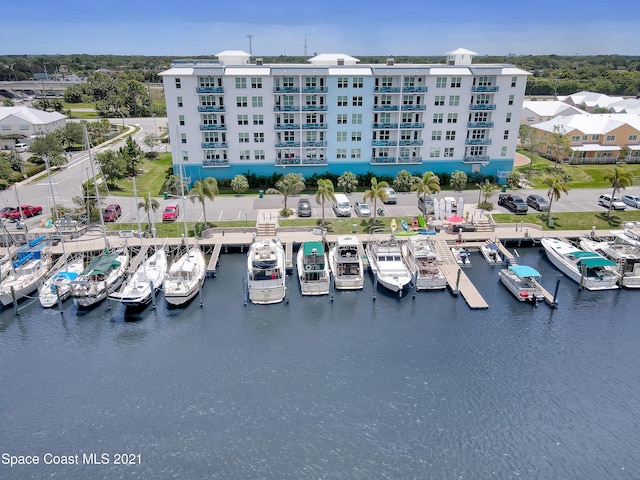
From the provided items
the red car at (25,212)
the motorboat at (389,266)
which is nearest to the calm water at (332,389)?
the motorboat at (389,266)

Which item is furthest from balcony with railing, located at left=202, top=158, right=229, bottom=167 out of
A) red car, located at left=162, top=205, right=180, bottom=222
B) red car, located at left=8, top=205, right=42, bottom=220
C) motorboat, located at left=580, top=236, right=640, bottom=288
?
motorboat, located at left=580, top=236, right=640, bottom=288

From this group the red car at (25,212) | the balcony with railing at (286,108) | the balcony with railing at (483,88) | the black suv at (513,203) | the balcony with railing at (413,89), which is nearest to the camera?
the red car at (25,212)

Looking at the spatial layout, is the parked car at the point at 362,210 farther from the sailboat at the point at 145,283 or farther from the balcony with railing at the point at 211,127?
the sailboat at the point at 145,283

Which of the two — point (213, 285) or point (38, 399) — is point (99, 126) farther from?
point (38, 399)

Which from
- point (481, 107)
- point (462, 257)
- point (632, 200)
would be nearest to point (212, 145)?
point (462, 257)

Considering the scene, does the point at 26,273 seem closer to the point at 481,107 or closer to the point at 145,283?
the point at 145,283

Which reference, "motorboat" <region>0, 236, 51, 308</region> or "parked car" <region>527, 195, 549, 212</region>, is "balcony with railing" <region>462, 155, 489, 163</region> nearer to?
"parked car" <region>527, 195, 549, 212</region>
